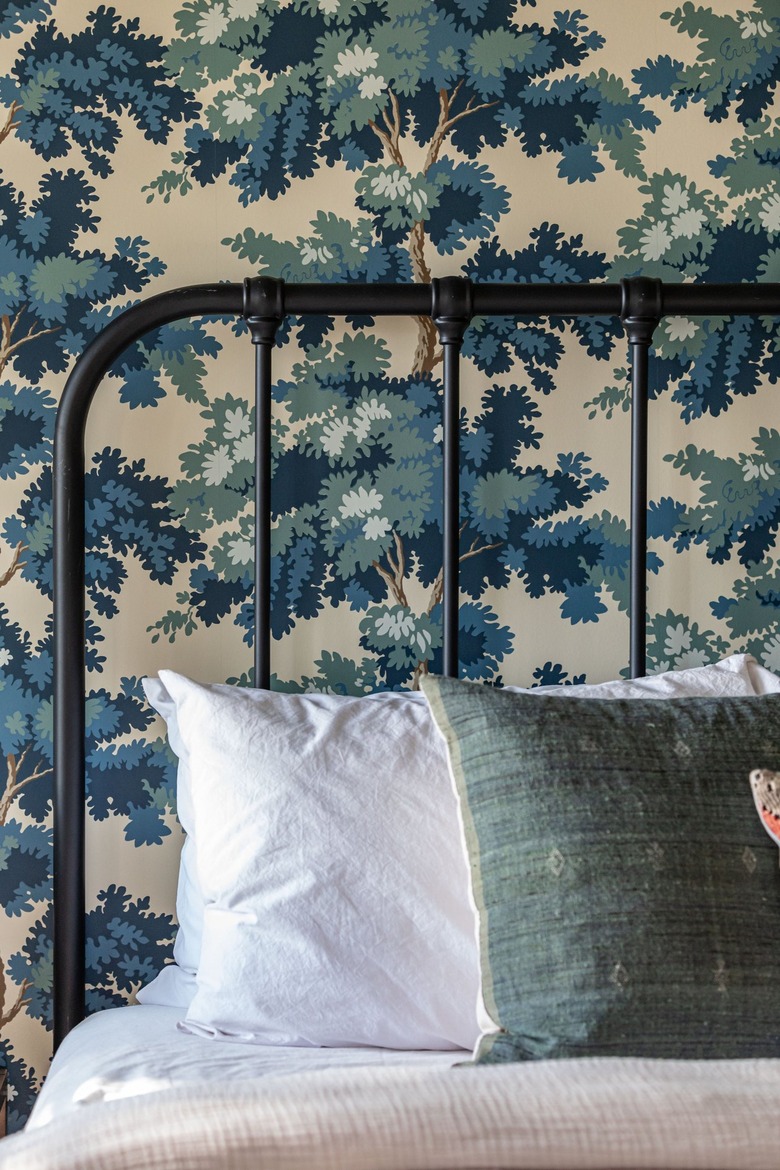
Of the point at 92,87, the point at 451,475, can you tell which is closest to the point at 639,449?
the point at 451,475

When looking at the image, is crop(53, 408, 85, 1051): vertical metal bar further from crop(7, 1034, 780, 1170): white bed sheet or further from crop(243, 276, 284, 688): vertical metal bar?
crop(7, 1034, 780, 1170): white bed sheet

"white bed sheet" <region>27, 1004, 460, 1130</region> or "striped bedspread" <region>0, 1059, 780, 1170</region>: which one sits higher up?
"striped bedspread" <region>0, 1059, 780, 1170</region>

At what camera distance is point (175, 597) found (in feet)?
5.05

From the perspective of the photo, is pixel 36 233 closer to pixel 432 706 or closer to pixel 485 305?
pixel 485 305

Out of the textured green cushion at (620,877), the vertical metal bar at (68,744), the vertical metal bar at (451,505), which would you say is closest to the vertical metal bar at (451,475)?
the vertical metal bar at (451,505)

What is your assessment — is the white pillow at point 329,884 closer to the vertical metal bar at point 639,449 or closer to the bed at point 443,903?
the bed at point 443,903

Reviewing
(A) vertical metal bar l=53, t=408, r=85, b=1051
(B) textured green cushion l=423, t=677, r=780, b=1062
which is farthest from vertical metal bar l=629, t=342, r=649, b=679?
(A) vertical metal bar l=53, t=408, r=85, b=1051

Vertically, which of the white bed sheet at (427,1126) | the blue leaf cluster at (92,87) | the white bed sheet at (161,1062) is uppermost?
the blue leaf cluster at (92,87)

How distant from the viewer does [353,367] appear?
1549mm

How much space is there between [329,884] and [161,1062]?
0.24 meters

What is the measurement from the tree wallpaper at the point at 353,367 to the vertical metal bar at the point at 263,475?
0.08 meters

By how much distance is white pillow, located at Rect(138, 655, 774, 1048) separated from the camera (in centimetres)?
116

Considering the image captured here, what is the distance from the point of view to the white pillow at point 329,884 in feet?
3.80

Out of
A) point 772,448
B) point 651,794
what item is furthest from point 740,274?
point 651,794
